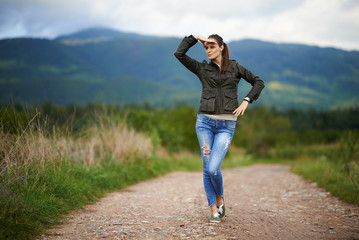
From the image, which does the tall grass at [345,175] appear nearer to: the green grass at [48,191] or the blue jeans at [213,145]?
the blue jeans at [213,145]

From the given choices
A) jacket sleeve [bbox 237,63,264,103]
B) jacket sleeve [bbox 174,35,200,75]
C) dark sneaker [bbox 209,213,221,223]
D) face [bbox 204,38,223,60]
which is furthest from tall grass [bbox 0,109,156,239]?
jacket sleeve [bbox 237,63,264,103]

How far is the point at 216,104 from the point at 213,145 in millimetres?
550

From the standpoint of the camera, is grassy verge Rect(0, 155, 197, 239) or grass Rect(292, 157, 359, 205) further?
grass Rect(292, 157, 359, 205)

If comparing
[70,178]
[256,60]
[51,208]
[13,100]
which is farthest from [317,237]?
[256,60]

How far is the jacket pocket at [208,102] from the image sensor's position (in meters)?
4.25

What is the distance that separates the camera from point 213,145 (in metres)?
4.30

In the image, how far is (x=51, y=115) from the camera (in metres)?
7.34

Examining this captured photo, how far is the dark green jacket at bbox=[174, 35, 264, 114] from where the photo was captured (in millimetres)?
4270

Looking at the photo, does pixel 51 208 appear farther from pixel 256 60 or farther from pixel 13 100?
pixel 256 60

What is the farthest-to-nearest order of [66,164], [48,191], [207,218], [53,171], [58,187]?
1. [66,164]
2. [53,171]
3. [58,187]
4. [48,191]
5. [207,218]

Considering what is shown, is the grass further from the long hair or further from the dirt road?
the long hair

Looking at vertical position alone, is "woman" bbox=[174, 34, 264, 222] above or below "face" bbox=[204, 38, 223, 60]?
below

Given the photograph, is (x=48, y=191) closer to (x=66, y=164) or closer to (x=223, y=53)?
(x=66, y=164)

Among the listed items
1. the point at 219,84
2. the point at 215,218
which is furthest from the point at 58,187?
the point at 219,84
